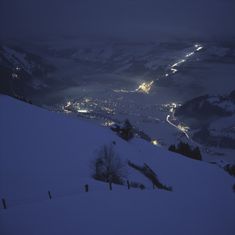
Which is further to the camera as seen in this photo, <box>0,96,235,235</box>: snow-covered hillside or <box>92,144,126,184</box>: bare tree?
<box>92,144,126,184</box>: bare tree

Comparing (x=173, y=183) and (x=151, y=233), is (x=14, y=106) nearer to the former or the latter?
(x=173, y=183)

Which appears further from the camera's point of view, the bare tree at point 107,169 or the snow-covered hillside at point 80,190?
the bare tree at point 107,169

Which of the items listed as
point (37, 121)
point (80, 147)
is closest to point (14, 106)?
point (37, 121)

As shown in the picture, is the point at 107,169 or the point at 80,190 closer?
the point at 80,190

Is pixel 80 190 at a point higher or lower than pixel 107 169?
lower
